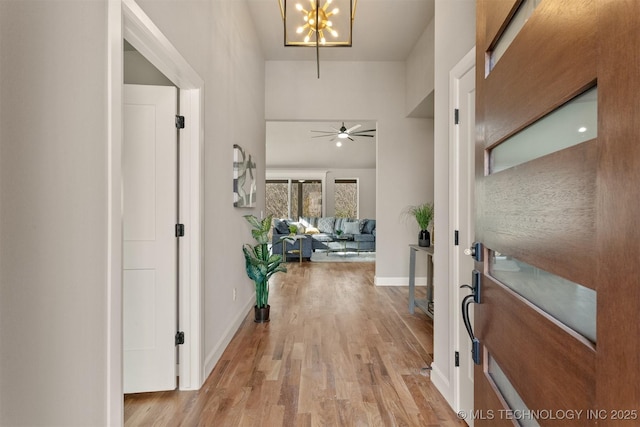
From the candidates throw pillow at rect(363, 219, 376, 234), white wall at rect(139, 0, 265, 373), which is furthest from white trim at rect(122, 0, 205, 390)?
throw pillow at rect(363, 219, 376, 234)

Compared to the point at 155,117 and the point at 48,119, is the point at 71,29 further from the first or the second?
the point at 155,117

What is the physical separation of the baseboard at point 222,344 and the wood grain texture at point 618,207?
2.44 meters

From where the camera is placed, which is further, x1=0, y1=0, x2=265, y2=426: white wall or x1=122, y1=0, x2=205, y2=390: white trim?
x1=122, y1=0, x2=205, y2=390: white trim

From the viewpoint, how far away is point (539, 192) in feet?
2.12

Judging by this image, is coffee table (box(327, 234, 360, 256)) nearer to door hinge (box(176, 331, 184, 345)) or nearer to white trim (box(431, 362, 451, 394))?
white trim (box(431, 362, 451, 394))

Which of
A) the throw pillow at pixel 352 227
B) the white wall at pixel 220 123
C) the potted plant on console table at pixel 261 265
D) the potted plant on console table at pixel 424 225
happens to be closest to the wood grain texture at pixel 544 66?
the white wall at pixel 220 123

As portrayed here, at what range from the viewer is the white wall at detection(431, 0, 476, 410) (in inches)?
83.7

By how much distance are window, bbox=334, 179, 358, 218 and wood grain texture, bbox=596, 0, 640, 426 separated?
36.3 ft

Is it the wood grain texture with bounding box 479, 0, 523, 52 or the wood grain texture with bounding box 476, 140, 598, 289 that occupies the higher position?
the wood grain texture with bounding box 479, 0, 523, 52

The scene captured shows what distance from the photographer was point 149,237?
220 cm

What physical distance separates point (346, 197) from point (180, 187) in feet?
31.2

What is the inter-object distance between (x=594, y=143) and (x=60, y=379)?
1.43 m

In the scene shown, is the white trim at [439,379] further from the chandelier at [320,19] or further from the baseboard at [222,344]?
the chandelier at [320,19]

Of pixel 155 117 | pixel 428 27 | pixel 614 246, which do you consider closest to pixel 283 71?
pixel 428 27
